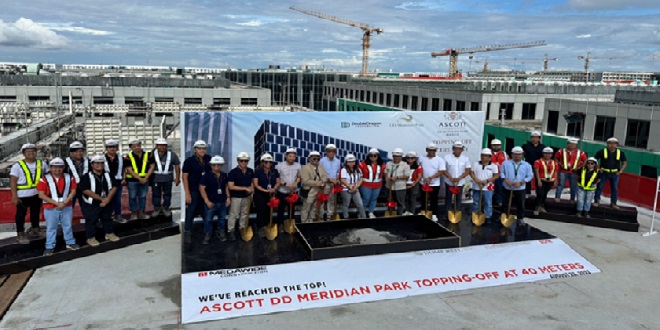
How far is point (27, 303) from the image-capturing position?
242 inches

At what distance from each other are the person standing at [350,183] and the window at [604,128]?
22.6 meters

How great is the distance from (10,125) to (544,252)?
21.3 m

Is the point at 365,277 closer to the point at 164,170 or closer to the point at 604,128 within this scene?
the point at 164,170

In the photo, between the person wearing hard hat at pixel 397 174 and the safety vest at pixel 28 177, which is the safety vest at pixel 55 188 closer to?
the safety vest at pixel 28 177

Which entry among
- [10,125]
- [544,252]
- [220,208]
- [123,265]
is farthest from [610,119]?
[10,125]

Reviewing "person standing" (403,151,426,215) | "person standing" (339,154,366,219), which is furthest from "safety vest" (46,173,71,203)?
"person standing" (403,151,426,215)

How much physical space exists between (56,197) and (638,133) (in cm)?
2675

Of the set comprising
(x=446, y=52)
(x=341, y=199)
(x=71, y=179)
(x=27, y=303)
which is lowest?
(x=27, y=303)

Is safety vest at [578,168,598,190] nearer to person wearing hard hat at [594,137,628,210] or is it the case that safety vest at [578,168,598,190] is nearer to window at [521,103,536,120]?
person wearing hard hat at [594,137,628,210]

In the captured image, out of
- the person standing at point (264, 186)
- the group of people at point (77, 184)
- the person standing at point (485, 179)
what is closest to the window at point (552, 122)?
the person standing at point (485, 179)

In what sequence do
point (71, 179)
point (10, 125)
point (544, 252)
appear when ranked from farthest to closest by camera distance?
point (10, 125)
point (544, 252)
point (71, 179)

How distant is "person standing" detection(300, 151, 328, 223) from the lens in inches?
337

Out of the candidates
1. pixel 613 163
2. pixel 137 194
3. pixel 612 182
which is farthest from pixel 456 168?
pixel 137 194

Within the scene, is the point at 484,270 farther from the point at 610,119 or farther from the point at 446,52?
the point at 446,52
